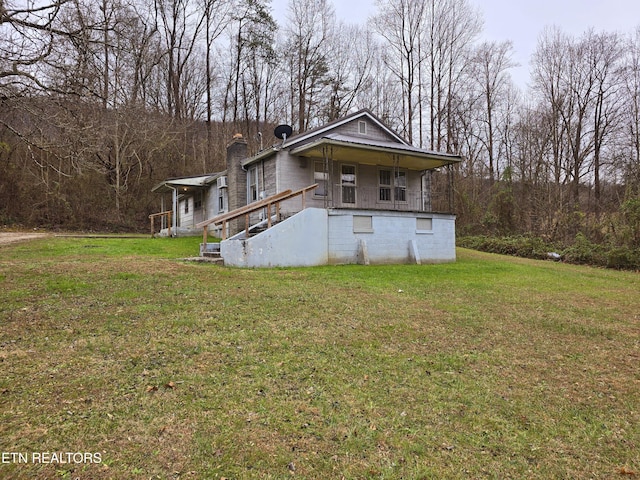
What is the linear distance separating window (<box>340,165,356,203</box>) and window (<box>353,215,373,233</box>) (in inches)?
103

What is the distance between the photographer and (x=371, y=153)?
562 inches

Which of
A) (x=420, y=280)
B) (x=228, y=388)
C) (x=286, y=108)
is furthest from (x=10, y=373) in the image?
(x=286, y=108)

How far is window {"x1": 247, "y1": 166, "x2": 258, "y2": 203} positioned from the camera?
1597cm

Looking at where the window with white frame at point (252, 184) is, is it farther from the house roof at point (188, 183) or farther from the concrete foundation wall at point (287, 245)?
the concrete foundation wall at point (287, 245)

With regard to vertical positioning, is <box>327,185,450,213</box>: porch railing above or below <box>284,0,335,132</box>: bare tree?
below

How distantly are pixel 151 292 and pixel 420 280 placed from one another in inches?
244

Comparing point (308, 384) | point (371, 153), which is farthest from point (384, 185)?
point (308, 384)

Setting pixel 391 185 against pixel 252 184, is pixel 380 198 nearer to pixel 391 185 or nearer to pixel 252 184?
pixel 391 185

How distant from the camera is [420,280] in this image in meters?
9.62

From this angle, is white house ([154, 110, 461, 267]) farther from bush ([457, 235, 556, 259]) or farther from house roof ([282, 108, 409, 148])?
bush ([457, 235, 556, 259])

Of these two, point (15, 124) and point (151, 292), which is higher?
point (15, 124)

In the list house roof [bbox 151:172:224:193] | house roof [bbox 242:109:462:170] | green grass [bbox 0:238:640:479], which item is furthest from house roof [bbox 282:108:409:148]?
green grass [bbox 0:238:640:479]

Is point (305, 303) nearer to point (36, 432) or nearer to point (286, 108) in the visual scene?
point (36, 432)

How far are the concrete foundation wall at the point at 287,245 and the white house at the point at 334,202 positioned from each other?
0.03 m
